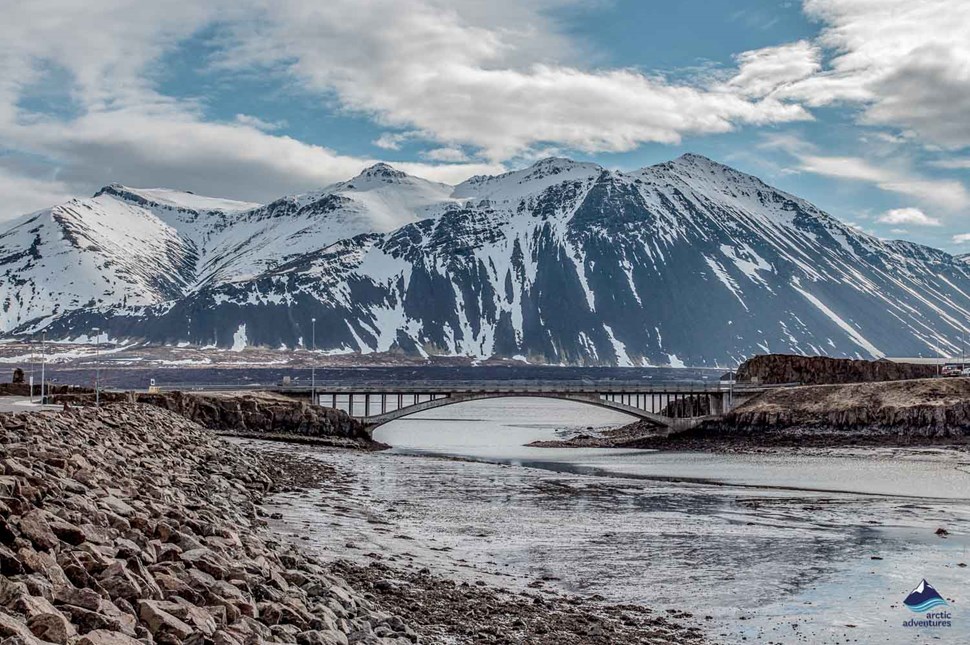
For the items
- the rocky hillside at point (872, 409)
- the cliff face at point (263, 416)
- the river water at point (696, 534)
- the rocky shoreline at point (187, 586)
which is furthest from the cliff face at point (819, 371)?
the rocky shoreline at point (187, 586)

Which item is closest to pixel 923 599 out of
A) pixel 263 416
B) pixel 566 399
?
pixel 263 416

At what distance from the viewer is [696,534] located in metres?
38.5

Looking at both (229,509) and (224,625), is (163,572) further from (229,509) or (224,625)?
(229,509)

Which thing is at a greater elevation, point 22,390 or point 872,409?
point 22,390

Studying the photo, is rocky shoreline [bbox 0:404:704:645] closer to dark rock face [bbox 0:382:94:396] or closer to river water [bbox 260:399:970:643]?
river water [bbox 260:399:970:643]

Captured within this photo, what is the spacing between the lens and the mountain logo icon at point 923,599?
2644 centimetres

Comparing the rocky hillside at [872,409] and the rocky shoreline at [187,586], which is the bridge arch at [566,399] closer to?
the rocky hillside at [872,409]

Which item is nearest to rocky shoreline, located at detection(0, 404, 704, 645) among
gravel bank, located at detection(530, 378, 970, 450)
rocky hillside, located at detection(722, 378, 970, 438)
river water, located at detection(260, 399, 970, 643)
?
river water, located at detection(260, 399, 970, 643)

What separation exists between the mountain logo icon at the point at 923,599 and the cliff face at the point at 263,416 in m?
69.0

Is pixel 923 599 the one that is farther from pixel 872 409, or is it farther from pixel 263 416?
pixel 872 409

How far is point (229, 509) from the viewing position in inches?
1182

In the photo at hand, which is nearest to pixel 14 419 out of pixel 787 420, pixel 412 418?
pixel 787 420

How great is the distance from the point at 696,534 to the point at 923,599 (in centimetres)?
1199

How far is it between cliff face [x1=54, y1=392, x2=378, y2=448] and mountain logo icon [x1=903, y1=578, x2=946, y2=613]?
6896 centimetres
